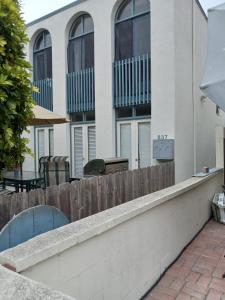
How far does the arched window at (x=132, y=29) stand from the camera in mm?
7793

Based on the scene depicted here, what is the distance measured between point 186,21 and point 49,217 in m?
7.26

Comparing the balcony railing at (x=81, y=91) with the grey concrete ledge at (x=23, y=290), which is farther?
the balcony railing at (x=81, y=91)

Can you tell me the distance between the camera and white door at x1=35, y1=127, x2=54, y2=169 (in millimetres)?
10070

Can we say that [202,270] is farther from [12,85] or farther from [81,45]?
[81,45]

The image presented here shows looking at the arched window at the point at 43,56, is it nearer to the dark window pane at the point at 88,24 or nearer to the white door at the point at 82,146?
the dark window pane at the point at 88,24

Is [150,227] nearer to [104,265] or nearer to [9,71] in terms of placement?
[104,265]

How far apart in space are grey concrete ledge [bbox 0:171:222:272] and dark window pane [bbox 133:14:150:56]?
5.70 meters

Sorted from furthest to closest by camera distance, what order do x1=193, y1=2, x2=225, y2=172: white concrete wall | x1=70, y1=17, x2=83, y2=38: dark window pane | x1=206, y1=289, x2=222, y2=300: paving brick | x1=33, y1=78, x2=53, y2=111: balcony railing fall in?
x1=33, y1=78, x2=53, y2=111: balcony railing
x1=70, y1=17, x2=83, y2=38: dark window pane
x1=193, y1=2, x2=225, y2=172: white concrete wall
x1=206, y1=289, x2=222, y2=300: paving brick

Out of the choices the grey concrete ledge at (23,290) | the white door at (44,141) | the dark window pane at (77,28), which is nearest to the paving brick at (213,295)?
the grey concrete ledge at (23,290)

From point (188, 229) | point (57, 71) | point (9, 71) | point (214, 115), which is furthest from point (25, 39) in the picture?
point (214, 115)

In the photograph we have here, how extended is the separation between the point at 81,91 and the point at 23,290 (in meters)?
8.11

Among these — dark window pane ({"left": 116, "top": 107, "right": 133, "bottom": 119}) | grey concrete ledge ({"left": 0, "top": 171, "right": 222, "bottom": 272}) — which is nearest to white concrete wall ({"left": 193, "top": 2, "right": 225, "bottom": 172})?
dark window pane ({"left": 116, "top": 107, "right": 133, "bottom": 119})

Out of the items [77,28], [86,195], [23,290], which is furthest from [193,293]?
[77,28]

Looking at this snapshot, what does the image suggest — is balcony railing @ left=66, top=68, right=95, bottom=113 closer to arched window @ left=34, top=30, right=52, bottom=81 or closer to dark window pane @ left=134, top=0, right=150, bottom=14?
arched window @ left=34, top=30, right=52, bottom=81
